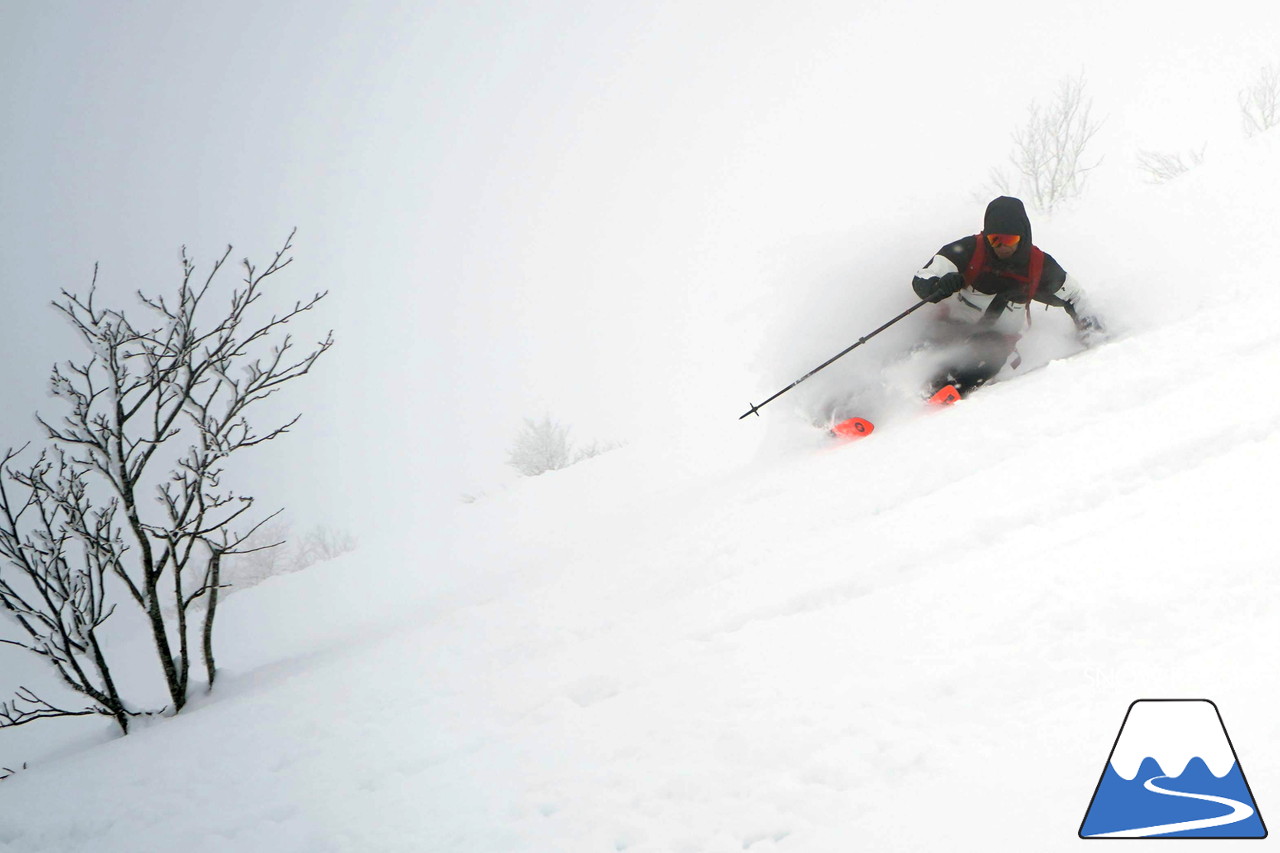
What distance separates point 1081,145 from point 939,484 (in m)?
17.1

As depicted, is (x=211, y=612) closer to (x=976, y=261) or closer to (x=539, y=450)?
(x=976, y=261)

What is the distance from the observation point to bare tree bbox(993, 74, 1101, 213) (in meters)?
15.3

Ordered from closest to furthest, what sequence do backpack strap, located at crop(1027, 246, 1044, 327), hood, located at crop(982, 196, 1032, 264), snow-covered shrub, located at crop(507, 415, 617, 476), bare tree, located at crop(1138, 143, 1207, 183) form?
hood, located at crop(982, 196, 1032, 264) → backpack strap, located at crop(1027, 246, 1044, 327) → bare tree, located at crop(1138, 143, 1207, 183) → snow-covered shrub, located at crop(507, 415, 617, 476)

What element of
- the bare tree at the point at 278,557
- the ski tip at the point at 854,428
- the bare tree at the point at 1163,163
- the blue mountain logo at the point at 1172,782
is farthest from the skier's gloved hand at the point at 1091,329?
the bare tree at the point at 278,557

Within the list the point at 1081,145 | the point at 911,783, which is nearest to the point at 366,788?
the point at 911,783

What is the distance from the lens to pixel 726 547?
380 centimetres

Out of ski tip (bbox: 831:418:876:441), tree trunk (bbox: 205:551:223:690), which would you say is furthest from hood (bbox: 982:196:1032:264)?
tree trunk (bbox: 205:551:223:690)

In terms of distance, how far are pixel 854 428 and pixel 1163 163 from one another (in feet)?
48.5

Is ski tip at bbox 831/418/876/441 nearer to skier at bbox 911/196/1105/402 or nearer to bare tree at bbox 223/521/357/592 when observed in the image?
skier at bbox 911/196/1105/402

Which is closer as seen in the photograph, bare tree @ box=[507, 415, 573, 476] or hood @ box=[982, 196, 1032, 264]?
hood @ box=[982, 196, 1032, 264]

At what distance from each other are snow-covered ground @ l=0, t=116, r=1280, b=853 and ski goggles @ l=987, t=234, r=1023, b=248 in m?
1.01

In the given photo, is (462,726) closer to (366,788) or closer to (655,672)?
(366,788)

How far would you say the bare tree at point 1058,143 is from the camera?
1531 centimetres

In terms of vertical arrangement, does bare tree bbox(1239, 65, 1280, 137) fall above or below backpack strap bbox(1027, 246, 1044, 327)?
above
